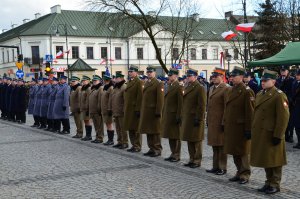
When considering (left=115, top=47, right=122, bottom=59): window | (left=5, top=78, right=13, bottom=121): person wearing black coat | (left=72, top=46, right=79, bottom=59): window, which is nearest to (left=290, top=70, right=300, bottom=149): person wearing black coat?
(left=5, top=78, right=13, bottom=121): person wearing black coat

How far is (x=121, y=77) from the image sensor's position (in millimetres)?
11461

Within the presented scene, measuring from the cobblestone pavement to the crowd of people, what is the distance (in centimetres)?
37

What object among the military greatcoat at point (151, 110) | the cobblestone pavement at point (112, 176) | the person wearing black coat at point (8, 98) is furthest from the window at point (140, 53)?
the military greatcoat at point (151, 110)

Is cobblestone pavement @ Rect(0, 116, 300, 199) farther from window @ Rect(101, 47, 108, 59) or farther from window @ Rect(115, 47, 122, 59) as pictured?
window @ Rect(115, 47, 122, 59)

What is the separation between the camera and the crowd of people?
652 cm

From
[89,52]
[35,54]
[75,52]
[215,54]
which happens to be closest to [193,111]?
[35,54]

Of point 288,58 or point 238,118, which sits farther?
point 288,58

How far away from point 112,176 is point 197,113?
6.94 feet

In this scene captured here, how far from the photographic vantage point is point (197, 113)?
8.38 meters

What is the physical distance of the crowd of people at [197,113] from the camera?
257 inches

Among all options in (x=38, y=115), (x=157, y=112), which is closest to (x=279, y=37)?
(x=38, y=115)

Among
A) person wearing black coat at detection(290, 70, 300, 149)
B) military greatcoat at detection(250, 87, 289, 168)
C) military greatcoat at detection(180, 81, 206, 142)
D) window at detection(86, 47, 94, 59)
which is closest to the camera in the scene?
military greatcoat at detection(250, 87, 289, 168)

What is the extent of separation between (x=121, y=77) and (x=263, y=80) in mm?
5463

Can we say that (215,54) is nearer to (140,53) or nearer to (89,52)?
(140,53)
